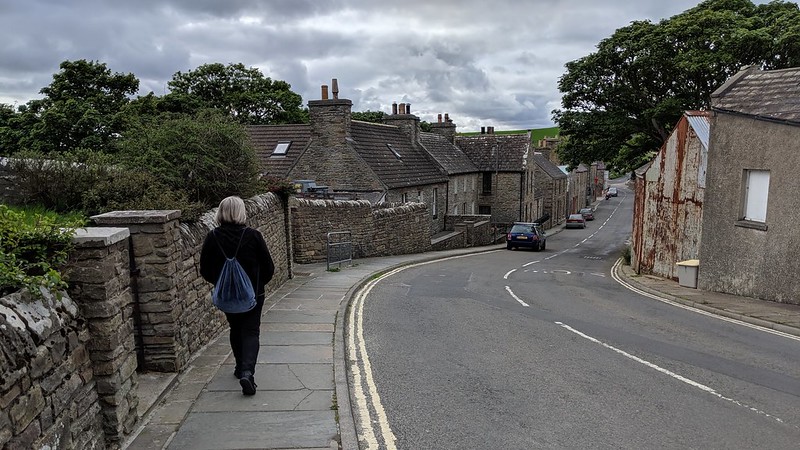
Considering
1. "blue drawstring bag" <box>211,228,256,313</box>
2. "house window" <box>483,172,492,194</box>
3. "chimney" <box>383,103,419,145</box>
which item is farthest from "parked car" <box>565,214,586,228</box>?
"blue drawstring bag" <box>211,228,256,313</box>

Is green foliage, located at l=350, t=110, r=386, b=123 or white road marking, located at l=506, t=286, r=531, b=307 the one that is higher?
green foliage, located at l=350, t=110, r=386, b=123

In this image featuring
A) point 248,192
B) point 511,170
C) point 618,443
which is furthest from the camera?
point 511,170

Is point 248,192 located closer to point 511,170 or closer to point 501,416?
point 501,416

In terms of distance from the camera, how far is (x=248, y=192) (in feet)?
36.8

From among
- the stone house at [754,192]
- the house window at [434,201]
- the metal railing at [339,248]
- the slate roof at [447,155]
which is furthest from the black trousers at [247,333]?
the slate roof at [447,155]

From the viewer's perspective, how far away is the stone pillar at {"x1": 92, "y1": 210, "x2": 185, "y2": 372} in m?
6.23

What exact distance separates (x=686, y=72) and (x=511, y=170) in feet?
70.3

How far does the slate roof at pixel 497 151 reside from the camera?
47438 mm

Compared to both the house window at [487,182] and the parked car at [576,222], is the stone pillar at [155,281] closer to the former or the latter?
the house window at [487,182]

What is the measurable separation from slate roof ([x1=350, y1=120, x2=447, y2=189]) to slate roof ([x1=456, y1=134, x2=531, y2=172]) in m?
10.9

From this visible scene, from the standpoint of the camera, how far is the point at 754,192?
1383 centimetres

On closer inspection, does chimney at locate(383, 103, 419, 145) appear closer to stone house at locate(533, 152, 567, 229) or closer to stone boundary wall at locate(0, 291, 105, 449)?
stone house at locate(533, 152, 567, 229)

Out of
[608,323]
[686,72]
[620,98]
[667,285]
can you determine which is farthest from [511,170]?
[608,323]

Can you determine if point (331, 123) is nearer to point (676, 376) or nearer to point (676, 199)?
point (676, 199)
